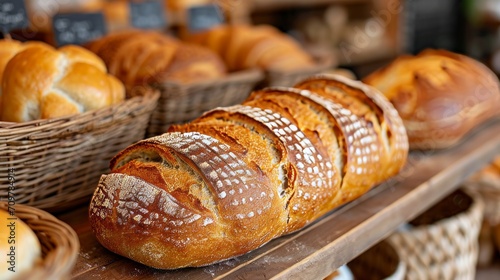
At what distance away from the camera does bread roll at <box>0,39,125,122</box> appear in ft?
3.75

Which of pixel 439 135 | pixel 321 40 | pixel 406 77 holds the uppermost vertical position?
pixel 406 77

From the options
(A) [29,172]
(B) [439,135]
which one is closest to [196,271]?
(A) [29,172]

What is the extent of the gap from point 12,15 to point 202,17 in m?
0.93

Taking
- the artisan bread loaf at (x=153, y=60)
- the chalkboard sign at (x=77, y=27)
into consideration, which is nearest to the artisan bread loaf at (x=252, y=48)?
the artisan bread loaf at (x=153, y=60)

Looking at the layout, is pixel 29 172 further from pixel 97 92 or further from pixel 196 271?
pixel 196 271

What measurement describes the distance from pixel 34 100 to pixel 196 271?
0.53m

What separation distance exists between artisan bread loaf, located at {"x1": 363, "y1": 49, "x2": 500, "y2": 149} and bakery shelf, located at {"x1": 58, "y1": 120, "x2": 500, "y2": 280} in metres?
0.08

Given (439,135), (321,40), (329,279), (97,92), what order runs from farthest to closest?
(321,40)
(439,135)
(329,279)
(97,92)

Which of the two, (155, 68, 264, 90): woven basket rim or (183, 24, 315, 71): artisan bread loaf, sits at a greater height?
(155, 68, 264, 90): woven basket rim

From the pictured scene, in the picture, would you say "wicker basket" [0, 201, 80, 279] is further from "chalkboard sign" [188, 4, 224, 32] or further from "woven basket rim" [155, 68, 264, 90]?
"chalkboard sign" [188, 4, 224, 32]

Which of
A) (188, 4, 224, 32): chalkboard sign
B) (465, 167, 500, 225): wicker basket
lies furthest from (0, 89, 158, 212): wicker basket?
(465, 167, 500, 225): wicker basket

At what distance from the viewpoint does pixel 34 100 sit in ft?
3.77

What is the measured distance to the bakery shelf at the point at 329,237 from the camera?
0.95 meters

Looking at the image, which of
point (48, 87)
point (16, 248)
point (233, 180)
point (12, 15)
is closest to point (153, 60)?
point (12, 15)
